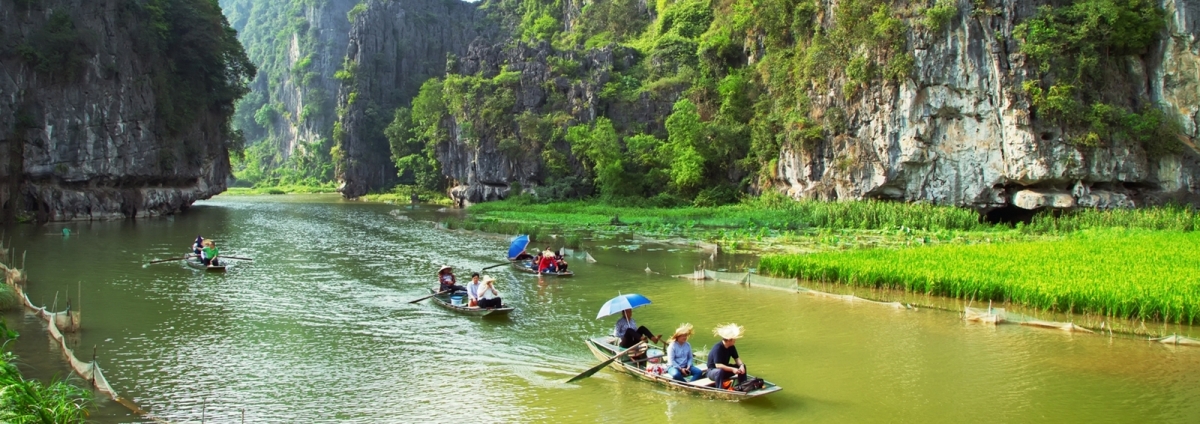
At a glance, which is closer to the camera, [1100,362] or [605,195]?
[1100,362]

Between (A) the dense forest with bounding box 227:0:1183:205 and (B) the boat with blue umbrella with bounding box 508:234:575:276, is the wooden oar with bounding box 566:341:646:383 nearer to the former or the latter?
(B) the boat with blue umbrella with bounding box 508:234:575:276

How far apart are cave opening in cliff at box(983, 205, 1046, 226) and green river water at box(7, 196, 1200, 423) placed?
24.4 metres

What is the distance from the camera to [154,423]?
11336mm

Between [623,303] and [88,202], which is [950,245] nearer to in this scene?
[623,303]

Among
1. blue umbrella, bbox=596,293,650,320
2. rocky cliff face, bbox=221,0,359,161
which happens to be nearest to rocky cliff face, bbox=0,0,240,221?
blue umbrella, bbox=596,293,650,320

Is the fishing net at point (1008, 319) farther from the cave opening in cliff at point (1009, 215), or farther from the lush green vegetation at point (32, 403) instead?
the cave opening in cliff at point (1009, 215)

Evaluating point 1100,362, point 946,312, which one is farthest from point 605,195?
point 1100,362

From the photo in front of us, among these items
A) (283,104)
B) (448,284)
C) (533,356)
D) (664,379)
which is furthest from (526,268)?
(283,104)

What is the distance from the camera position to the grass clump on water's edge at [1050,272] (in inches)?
681

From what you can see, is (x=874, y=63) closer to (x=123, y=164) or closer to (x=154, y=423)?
(x=154, y=423)

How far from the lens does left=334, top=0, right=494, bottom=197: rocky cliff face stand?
9275 centimetres

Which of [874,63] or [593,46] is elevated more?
[593,46]

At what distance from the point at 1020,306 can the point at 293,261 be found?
23515 millimetres

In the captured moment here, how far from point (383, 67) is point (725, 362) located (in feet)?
303
